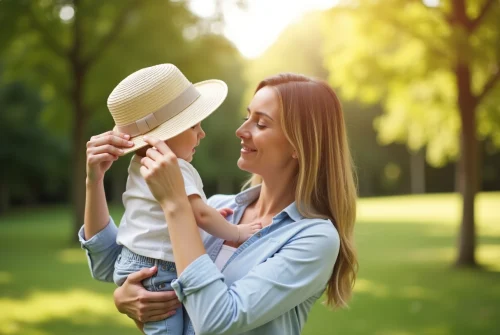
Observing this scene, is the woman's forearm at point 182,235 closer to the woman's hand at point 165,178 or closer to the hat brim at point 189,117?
the woman's hand at point 165,178

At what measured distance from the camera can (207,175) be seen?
117ft

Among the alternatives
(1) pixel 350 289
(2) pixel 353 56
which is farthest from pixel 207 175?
(1) pixel 350 289

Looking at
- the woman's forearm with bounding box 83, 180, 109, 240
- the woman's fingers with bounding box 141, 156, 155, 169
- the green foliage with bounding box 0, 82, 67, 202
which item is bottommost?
the green foliage with bounding box 0, 82, 67, 202

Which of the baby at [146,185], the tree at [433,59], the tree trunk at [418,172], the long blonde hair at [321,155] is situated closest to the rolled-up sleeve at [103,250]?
the baby at [146,185]

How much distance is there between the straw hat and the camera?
2.38 metres

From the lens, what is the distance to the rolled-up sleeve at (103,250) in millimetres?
2545

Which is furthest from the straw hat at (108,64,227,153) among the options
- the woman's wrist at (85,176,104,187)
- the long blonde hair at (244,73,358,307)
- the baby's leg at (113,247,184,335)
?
the baby's leg at (113,247,184,335)

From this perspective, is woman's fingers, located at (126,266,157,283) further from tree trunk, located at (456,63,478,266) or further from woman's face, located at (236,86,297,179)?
tree trunk, located at (456,63,478,266)

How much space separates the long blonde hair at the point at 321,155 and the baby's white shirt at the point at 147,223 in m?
0.43

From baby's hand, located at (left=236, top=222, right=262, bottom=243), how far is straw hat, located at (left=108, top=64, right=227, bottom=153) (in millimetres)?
481

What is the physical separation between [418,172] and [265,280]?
38266 millimetres

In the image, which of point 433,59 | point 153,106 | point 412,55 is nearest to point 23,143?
point 412,55

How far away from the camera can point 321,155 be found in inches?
93.0

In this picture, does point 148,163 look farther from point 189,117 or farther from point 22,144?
point 22,144
